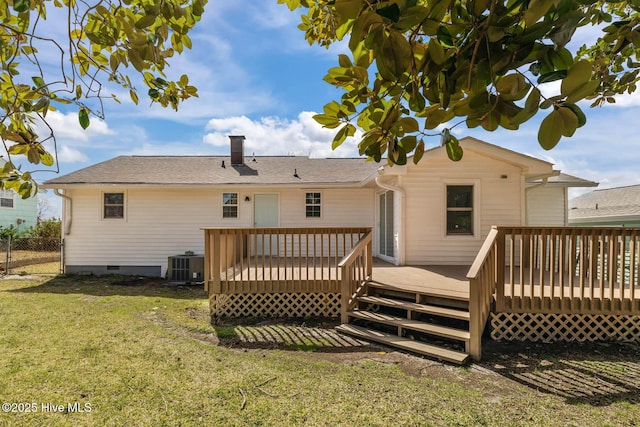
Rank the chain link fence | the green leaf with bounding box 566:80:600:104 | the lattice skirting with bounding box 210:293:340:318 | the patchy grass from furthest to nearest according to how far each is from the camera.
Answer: the chain link fence → the patchy grass → the lattice skirting with bounding box 210:293:340:318 → the green leaf with bounding box 566:80:600:104

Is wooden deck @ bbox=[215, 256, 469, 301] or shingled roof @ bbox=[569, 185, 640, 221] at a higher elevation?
shingled roof @ bbox=[569, 185, 640, 221]


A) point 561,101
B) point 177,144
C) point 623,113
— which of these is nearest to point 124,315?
point 561,101

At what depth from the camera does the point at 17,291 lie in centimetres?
790

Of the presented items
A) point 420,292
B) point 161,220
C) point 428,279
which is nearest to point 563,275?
point 420,292

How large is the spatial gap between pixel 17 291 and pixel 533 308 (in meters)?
10.8

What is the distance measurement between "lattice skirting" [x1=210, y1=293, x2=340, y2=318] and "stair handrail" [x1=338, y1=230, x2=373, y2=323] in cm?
47

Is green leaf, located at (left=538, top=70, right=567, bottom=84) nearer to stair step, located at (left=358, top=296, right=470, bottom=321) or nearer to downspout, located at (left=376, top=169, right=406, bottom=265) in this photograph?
stair step, located at (left=358, top=296, right=470, bottom=321)

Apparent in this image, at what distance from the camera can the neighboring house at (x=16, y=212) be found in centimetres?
1750

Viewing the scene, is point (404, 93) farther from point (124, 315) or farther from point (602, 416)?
point (124, 315)

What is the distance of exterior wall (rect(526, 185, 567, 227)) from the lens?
9.95 m

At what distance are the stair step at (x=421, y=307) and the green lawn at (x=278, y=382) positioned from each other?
641mm

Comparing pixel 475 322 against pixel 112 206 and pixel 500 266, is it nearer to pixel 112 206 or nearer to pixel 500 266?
pixel 500 266

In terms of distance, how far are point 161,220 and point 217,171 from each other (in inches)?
96.8

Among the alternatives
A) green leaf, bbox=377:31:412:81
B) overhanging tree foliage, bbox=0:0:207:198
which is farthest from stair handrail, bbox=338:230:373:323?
green leaf, bbox=377:31:412:81
